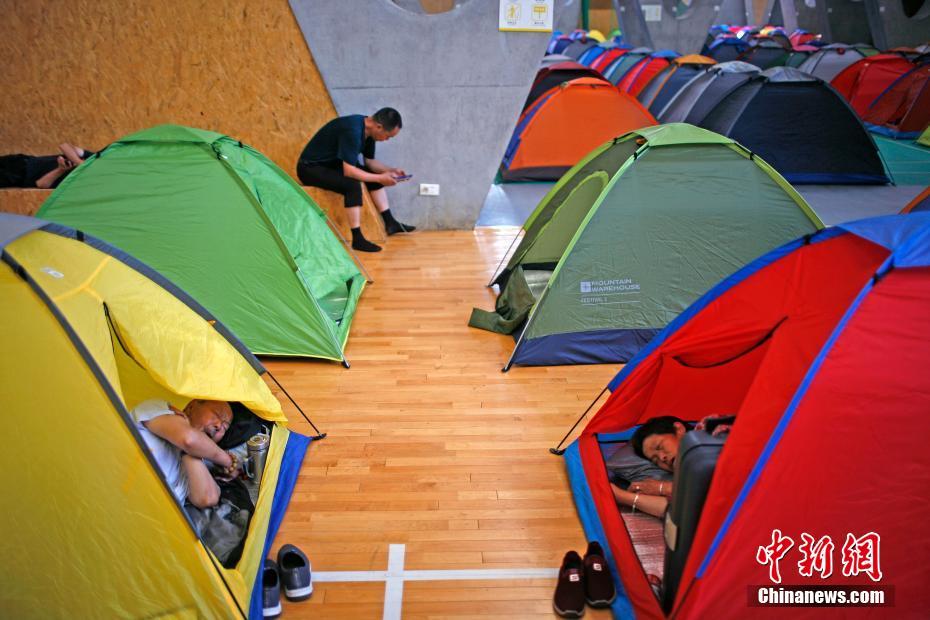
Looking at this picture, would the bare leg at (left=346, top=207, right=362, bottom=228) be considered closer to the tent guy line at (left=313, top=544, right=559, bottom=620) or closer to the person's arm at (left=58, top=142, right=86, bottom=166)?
the person's arm at (left=58, top=142, right=86, bottom=166)

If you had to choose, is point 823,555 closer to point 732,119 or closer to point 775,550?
point 775,550

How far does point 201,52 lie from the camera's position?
5477mm

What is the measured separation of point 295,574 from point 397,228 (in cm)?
418

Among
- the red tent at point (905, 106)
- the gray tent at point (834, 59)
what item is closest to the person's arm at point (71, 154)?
the red tent at point (905, 106)

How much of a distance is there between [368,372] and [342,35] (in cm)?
303

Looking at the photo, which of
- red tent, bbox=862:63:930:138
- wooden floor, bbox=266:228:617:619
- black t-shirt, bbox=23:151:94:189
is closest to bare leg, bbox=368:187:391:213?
wooden floor, bbox=266:228:617:619

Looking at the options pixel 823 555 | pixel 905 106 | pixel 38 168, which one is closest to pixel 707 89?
pixel 905 106

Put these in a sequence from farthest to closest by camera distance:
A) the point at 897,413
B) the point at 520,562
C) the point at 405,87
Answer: the point at 405,87 < the point at 520,562 < the point at 897,413

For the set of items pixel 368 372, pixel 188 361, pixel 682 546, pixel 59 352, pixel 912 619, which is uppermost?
pixel 59 352

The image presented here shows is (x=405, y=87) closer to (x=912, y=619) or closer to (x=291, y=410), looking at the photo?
(x=291, y=410)

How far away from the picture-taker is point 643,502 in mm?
2676

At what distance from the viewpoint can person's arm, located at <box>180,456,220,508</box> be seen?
8.03 feet

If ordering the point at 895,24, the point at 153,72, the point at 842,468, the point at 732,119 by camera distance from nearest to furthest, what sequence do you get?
1. the point at 842,468
2. the point at 153,72
3. the point at 732,119
4. the point at 895,24

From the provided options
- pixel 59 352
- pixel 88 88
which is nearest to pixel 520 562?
pixel 59 352
